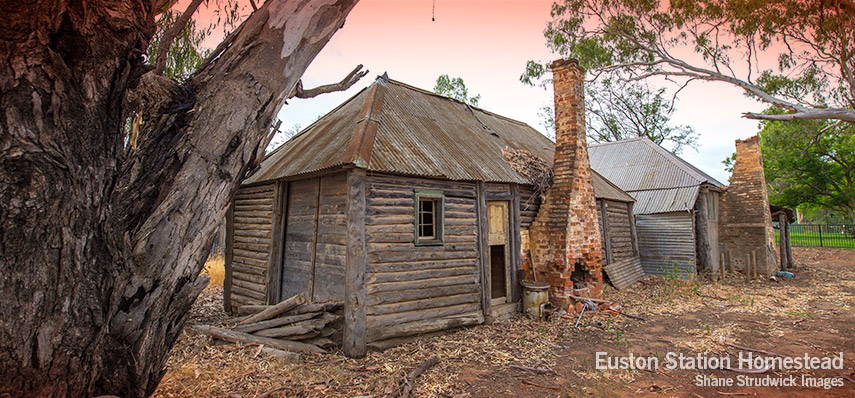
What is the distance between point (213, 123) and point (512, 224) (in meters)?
8.07

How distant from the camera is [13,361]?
70.5 inches

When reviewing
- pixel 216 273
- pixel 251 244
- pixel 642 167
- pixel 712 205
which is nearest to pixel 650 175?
pixel 642 167

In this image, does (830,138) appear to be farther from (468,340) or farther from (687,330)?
(468,340)

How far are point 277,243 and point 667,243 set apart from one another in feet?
46.7

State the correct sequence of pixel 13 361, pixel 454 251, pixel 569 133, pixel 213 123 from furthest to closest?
pixel 569 133
pixel 454 251
pixel 213 123
pixel 13 361

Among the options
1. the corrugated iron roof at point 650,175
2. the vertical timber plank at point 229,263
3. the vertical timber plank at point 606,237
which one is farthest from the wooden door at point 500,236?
the corrugated iron roof at point 650,175

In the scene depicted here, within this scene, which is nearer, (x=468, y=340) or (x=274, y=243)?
(x=468, y=340)

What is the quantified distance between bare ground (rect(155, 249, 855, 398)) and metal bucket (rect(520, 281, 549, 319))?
0.34 metres

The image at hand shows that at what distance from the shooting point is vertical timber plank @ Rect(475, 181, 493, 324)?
8711 mm

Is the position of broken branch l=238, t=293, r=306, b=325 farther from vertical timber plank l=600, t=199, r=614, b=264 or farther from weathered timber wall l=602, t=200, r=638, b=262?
weathered timber wall l=602, t=200, r=638, b=262

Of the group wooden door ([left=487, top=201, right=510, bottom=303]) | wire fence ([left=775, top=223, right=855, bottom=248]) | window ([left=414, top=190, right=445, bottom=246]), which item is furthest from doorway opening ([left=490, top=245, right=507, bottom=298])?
wire fence ([left=775, top=223, right=855, bottom=248])

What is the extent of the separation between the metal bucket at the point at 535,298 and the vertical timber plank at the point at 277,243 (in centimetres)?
539

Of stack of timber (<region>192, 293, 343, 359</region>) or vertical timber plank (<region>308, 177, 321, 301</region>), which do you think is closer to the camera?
stack of timber (<region>192, 293, 343, 359</region>)

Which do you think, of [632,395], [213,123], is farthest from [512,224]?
[213,123]
